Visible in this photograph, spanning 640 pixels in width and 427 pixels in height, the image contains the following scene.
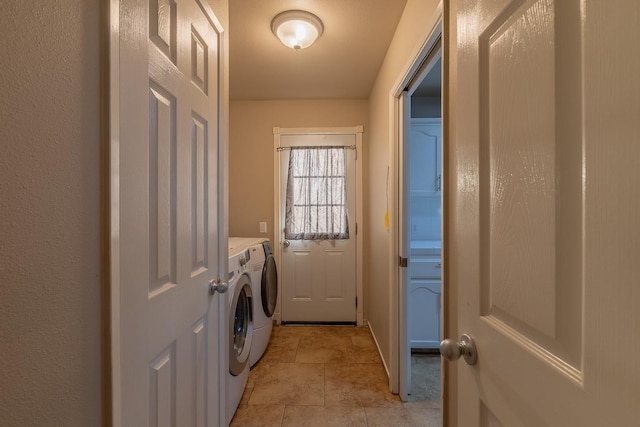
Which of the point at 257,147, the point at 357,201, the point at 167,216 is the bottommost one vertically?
the point at 167,216

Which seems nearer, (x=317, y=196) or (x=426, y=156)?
(x=426, y=156)

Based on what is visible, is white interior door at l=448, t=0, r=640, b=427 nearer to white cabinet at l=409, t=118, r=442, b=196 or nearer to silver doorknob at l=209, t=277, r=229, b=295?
silver doorknob at l=209, t=277, r=229, b=295

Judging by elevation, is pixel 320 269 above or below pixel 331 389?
above

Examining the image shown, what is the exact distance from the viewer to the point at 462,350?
0.69 m

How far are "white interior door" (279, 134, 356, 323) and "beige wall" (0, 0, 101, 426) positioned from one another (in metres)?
2.49

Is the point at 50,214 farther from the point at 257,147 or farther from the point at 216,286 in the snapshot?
the point at 257,147

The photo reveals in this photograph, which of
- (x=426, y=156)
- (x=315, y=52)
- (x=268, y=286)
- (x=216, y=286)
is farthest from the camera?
(x=426, y=156)

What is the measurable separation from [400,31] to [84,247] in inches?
79.2

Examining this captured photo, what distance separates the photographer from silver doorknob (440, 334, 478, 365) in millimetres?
662

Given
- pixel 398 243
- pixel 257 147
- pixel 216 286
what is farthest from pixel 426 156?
pixel 216 286

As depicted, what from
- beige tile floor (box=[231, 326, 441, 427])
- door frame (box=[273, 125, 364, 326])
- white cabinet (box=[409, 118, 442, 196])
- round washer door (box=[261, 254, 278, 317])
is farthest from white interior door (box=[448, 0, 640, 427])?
door frame (box=[273, 125, 364, 326])

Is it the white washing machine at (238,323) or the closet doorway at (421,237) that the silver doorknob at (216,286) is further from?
the closet doorway at (421,237)

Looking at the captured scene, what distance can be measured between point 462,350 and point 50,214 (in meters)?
0.93

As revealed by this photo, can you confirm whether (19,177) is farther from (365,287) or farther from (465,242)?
(365,287)
